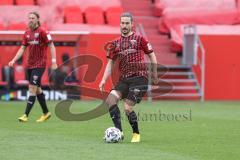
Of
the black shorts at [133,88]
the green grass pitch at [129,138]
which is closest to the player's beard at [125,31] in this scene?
the black shorts at [133,88]

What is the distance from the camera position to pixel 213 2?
2970cm

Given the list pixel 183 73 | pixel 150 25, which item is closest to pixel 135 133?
pixel 183 73

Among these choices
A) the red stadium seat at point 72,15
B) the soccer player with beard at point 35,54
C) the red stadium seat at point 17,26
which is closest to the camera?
the soccer player with beard at point 35,54

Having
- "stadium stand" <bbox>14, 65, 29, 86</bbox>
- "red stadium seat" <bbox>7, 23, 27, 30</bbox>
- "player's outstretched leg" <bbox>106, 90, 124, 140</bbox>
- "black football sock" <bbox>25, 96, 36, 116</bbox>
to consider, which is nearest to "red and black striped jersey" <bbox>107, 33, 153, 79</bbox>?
"player's outstretched leg" <bbox>106, 90, 124, 140</bbox>

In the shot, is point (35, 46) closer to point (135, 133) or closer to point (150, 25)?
point (135, 133)

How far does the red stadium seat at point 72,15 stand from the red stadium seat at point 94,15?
29 cm

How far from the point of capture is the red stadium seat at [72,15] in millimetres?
27688

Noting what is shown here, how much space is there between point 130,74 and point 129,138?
1233 millimetres

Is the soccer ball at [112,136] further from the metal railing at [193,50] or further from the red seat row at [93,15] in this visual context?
the red seat row at [93,15]

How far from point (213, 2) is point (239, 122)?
1314 cm

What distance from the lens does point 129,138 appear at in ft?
43.2

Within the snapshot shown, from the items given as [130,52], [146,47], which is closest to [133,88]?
[130,52]

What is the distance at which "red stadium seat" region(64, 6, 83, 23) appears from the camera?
90.8 ft

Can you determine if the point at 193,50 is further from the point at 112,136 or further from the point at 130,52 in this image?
the point at 112,136
